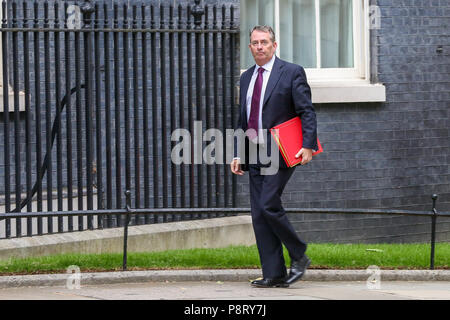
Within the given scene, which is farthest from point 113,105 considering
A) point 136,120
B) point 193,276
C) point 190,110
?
point 193,276

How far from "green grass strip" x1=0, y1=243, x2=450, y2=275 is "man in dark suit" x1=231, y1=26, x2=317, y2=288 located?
97cm

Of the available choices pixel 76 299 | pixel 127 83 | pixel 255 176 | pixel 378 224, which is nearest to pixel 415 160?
pixel 378 224

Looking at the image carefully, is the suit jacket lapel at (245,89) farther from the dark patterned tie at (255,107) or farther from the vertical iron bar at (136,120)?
the vertical iron bar at (136,120)

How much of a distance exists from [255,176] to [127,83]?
105 inches

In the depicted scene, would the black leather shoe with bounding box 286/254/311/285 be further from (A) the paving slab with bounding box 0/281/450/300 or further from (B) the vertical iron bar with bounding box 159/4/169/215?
(B) the vertical iron bar with bounding box 159/4/169/215

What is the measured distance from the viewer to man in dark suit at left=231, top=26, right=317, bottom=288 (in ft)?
25.5

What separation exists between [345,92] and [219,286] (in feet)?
13.8

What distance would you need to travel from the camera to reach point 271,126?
25.7ft

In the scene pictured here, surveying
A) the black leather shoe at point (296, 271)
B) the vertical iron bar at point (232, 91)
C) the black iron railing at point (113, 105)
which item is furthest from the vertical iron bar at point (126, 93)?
the black leather shoe at point (296, 271)

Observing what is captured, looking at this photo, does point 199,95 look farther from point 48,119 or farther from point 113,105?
point 48,119

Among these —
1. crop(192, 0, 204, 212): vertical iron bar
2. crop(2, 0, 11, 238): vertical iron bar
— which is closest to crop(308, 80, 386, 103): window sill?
crop(192, 0, 204, 212): vertical iron bar

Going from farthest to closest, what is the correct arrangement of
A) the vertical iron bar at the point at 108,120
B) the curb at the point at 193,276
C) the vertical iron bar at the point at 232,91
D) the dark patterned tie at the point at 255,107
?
the vertical iron bar at the point at 232,91 → the vertical iron bar at the point at 108,120 → the curb at the point at 193,276 → the dark patterned tie at the point at 255,107

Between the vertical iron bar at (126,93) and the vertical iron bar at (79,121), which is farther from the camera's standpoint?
the vertical iron bar at (126,93)

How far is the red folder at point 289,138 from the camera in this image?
7.73 meters
